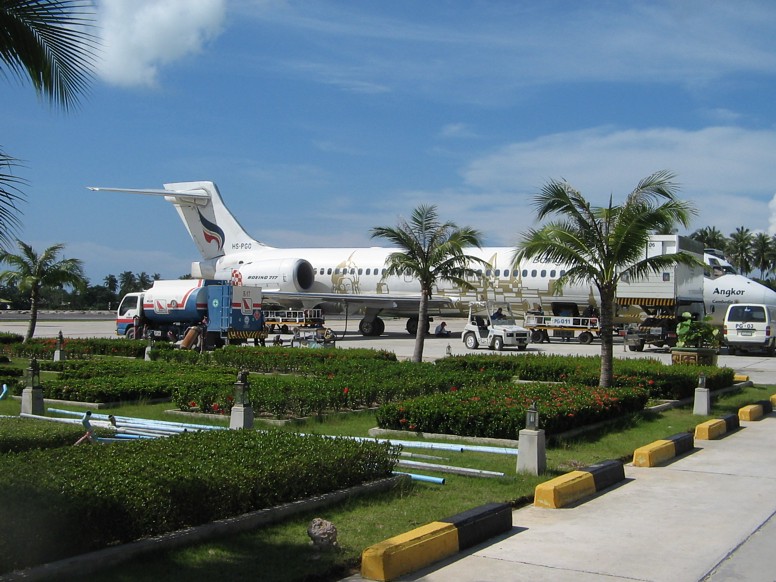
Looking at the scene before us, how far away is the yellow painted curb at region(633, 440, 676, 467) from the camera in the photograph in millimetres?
10938

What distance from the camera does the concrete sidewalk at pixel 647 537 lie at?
6504 millimetres

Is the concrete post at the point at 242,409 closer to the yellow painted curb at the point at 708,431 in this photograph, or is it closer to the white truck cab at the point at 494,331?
the yellow painted curb at the point at 708,431

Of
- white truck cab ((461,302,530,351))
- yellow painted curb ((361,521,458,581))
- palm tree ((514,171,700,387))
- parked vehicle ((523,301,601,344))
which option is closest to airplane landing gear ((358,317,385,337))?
parked vehicle ((523,301,601,344))

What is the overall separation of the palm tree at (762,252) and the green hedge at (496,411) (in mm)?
101287

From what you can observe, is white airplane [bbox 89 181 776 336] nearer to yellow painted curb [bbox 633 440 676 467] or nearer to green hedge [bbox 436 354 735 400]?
green hedge [bbox 436 354 735 400]

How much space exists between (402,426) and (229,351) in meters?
14.0

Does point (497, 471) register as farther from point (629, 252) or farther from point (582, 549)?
point (629, 252)

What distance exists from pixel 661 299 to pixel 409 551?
30.1m

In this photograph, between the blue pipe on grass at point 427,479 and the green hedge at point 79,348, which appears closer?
the blue pipe on grass at point 427,479

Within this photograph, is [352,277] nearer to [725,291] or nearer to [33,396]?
[725,291]

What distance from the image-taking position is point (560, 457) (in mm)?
11008

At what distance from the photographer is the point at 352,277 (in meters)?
46.4

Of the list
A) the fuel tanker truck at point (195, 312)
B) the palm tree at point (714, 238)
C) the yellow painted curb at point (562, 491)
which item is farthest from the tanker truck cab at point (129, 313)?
the palm tree at point (714, 238)

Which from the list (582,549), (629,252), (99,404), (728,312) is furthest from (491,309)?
(582,549)
